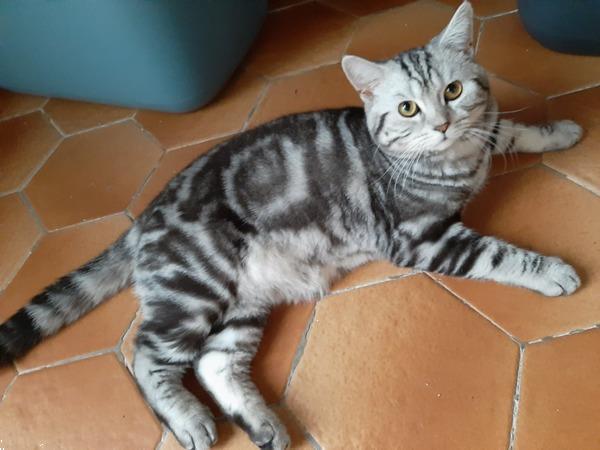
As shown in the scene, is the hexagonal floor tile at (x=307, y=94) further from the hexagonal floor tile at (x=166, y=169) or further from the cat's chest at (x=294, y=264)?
the cat's chest at (x=294, y=264)

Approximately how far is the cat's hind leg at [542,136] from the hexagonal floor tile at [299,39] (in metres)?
0.90

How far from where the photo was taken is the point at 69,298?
1630 millimetres

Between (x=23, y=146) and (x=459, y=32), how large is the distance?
1.92 m

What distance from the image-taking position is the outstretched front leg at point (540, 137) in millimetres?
1690

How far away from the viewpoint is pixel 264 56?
8.17ft

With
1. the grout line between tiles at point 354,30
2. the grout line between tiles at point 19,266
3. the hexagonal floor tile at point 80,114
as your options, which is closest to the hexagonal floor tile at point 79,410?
the grout line between tiles at point 19,266

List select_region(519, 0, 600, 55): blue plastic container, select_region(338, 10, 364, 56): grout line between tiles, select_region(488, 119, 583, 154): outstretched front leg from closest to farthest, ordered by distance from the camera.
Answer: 1. select_region(488, 119, 583, 154): outstretched front leg
2. select_region(519, 0, 600, 55): blue plastic container
3. select_region(338, 10, 364, 56): grout line between tiles

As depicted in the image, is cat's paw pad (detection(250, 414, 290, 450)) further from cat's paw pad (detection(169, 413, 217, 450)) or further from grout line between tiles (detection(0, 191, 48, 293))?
grout line between tiles (detection(0, 191, 48, 293))

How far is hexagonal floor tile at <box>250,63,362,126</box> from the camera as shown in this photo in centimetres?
215

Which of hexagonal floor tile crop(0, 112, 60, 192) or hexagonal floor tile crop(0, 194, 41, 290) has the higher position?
hexagonal floor tile crop(0, 112, 60, 192)

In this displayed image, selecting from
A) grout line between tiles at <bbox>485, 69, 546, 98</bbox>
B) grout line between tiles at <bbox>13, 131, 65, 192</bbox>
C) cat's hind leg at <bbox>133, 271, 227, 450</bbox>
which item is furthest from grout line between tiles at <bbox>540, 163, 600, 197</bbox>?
grout line between tiles at <bbox>13, 131, 65, 192</bbox>

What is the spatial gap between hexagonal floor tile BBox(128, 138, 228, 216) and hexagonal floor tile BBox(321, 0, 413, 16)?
0.94 meters

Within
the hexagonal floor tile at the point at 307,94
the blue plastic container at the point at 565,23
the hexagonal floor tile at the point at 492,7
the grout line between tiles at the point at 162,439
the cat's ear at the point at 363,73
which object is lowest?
the grout line between tiles at the point at 162,439

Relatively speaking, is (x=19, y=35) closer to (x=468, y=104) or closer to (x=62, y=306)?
(x=62, y=306)
